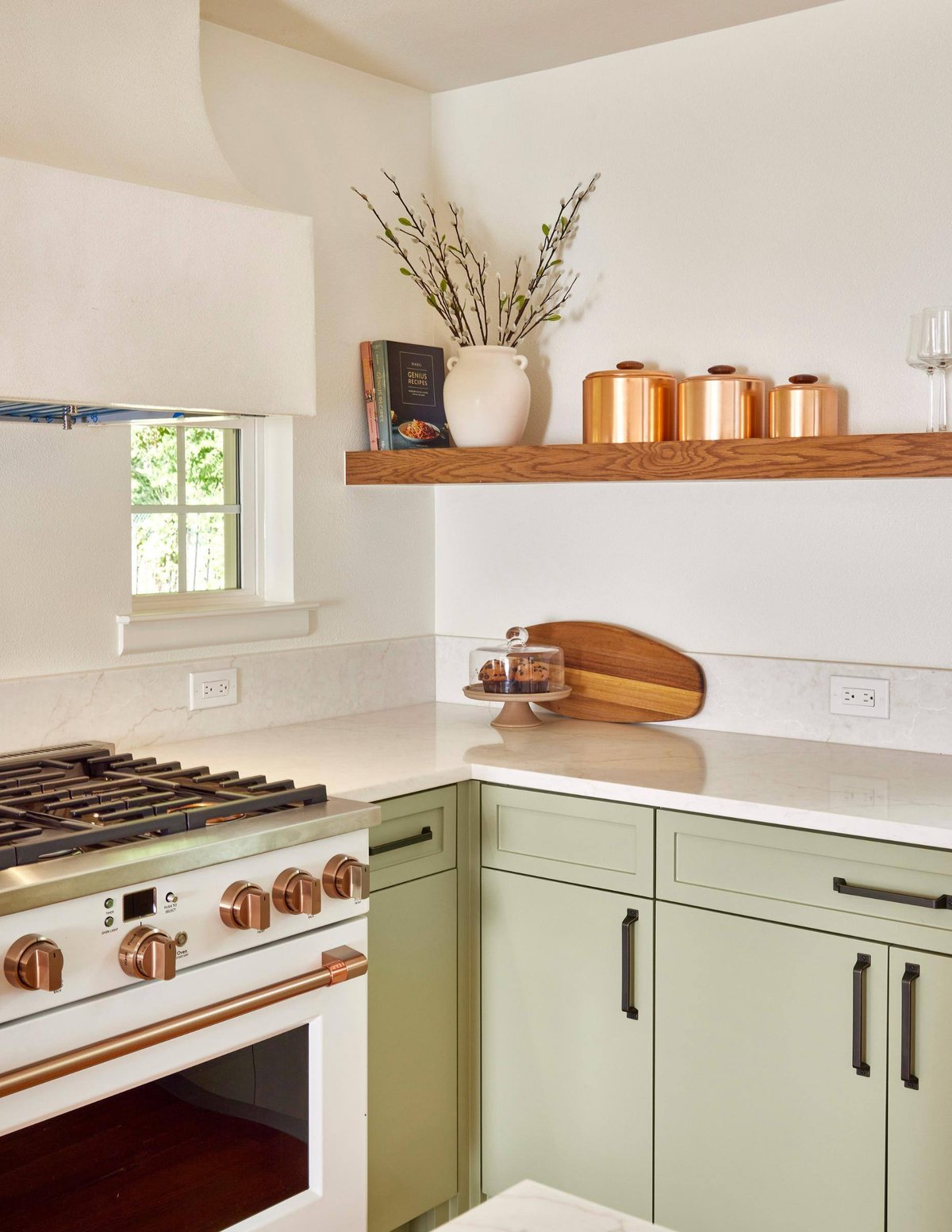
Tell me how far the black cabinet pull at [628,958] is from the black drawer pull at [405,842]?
383 millimetres

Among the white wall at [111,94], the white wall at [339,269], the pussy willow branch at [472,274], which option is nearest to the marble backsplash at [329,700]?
the white wall at [339,269]

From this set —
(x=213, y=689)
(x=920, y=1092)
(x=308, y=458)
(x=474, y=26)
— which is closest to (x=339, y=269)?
(x=308, y=458)

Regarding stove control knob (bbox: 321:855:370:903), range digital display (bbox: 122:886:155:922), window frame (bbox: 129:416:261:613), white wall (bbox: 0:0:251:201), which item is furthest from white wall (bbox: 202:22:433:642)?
range digital display (bbox: 122:886:155:922)

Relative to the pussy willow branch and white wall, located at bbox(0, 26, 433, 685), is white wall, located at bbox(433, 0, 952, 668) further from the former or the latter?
white wall, located at bbox(0, 26, 433, 685)

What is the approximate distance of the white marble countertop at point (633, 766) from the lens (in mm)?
2010

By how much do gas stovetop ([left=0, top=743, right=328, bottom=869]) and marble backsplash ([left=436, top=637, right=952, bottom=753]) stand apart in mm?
1033

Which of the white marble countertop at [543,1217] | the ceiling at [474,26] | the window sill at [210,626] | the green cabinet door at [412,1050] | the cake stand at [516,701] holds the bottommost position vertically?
the green cabinet door at [412,1050]

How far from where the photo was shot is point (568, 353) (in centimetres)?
293

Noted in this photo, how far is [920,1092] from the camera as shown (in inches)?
74.6

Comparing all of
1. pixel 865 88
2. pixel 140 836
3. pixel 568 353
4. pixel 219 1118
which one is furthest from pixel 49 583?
pixel 865 88

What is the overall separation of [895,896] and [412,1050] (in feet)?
2.98

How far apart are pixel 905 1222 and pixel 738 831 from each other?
2.06 feet

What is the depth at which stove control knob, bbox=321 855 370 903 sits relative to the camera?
1938 millimetres

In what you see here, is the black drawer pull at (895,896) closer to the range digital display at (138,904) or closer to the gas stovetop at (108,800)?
the gas stovetop at (108,800)
